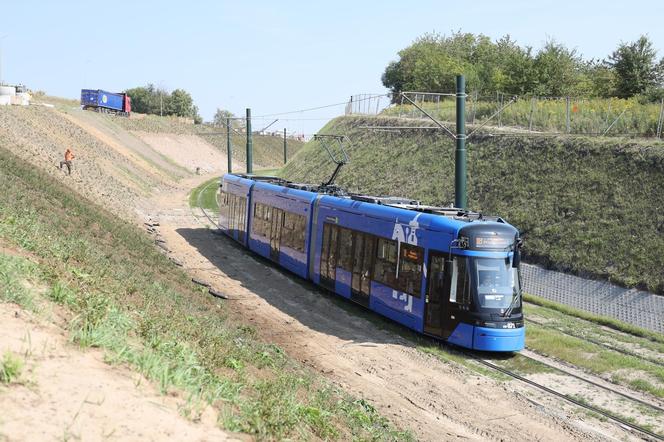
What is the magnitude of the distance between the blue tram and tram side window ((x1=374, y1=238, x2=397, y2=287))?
0.09 feet

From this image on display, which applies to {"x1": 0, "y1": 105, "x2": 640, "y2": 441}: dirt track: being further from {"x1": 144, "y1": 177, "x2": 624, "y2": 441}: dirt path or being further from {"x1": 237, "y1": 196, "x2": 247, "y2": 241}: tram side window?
{"x1": 237, "y1": 196, "x2": 247, "y2": 241}: tram side window

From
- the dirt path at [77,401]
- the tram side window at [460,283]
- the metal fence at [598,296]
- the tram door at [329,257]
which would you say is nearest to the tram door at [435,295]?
the tram side window at [460,283]

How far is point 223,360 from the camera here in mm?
10328

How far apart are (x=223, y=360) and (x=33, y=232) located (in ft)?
20.0

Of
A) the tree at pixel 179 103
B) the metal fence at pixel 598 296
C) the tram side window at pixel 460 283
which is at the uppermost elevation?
the tree at pixel 179 103

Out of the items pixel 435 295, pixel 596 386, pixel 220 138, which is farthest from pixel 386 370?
pixel 220 138

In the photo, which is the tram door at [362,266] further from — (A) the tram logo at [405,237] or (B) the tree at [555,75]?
(B) the tree at [555,75]

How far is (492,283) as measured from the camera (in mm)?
16609

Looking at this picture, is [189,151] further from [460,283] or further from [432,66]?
[460,283]

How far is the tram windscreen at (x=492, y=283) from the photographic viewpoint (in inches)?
649

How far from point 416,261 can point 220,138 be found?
99.6 m

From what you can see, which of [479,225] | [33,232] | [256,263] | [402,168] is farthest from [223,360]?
[402,168]

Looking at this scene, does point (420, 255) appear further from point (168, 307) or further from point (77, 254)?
point (77, 254)

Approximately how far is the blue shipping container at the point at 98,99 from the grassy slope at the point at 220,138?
3.72 m
